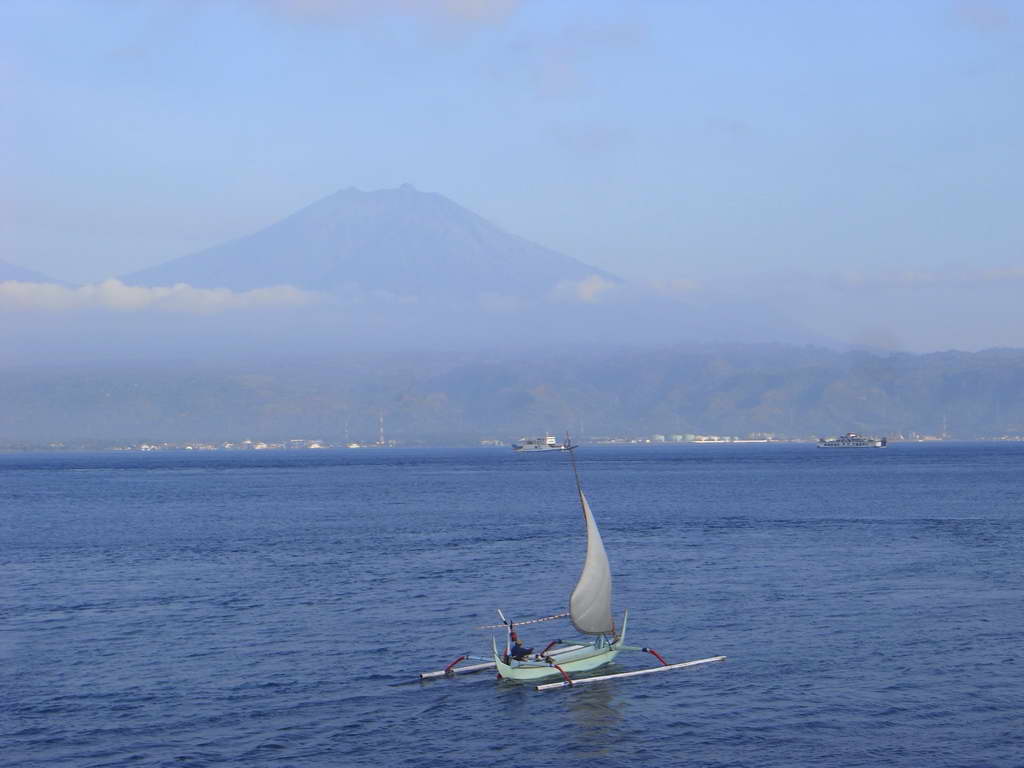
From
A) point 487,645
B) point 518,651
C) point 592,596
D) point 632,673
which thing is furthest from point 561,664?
point 487,645

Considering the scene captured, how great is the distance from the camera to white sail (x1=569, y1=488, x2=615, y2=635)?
187ft

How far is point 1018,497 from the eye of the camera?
170m

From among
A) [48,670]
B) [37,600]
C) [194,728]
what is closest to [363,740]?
[194,728]

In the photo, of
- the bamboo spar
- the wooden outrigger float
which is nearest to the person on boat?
the wooden outrigger float

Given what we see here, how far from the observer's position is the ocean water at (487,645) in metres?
44.9

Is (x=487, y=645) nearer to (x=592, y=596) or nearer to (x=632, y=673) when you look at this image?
(x=592, y=596)

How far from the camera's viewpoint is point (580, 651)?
185 ft

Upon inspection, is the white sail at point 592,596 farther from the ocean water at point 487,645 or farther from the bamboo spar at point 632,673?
the bamboo spar at point 632,673

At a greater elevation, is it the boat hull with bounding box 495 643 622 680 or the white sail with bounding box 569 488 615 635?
the white sail with bounding box 569 488 615 635

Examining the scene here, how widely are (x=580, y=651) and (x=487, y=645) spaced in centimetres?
609

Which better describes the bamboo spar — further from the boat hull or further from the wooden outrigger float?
the boat hull

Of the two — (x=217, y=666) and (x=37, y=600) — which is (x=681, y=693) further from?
(x=37, y=600)

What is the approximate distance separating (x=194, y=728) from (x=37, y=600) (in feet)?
120

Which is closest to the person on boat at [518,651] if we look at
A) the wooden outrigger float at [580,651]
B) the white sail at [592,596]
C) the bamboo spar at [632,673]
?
the wooden outrigger float at [580,651]
